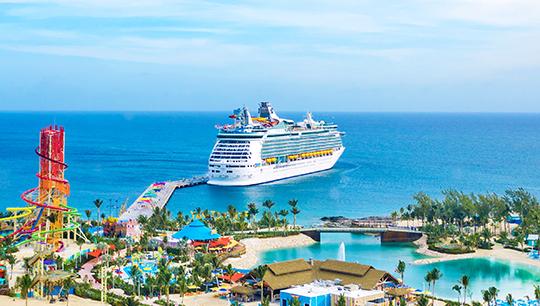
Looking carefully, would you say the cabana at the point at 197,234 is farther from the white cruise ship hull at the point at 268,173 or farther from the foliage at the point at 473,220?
the white cruise ship hull at the point at 268,173

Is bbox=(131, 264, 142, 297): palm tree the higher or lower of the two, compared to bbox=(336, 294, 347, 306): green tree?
lower

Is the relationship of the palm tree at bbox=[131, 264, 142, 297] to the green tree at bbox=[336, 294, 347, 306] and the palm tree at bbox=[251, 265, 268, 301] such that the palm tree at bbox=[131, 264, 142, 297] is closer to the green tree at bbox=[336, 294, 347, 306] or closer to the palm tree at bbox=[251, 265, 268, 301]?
the palm tree at bbox=[251, 265, 268, 301]

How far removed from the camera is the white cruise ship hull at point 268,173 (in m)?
117

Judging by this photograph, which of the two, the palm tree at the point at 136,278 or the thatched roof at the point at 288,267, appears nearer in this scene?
the palm tree at the point at 136,278

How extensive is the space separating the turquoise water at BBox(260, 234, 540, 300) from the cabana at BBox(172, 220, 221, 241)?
5.60 metres

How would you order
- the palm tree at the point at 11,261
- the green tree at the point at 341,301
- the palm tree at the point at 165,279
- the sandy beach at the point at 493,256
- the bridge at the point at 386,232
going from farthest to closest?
the bridge at the point at 386,232
the sandy beach at the point at 493,256
the palm tree at the point at 11,261
the palm tree at the point at 165,279
the green tree at the point at 341,301

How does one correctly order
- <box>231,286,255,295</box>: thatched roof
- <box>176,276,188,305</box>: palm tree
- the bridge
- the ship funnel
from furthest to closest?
the ship funnel → the bridge → <box>231,286,255,295</box>: thatched roof → <box>176,276,188,305</box>: palm tree

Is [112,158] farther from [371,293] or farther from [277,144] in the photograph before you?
[371,293]

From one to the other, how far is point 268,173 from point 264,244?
45916 mm

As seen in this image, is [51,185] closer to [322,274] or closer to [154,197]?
[322,274]

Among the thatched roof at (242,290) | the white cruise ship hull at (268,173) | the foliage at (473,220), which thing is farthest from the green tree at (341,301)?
the white cruise ship hull at (268,173)

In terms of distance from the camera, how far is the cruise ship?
11750cm

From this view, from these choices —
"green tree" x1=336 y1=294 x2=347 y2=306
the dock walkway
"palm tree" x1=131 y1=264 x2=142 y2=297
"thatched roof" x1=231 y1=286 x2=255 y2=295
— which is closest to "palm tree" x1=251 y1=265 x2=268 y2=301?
"thatched roof" x1=231 y1=286 x2=255 y2=295

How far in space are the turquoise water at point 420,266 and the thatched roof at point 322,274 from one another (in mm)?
6970
